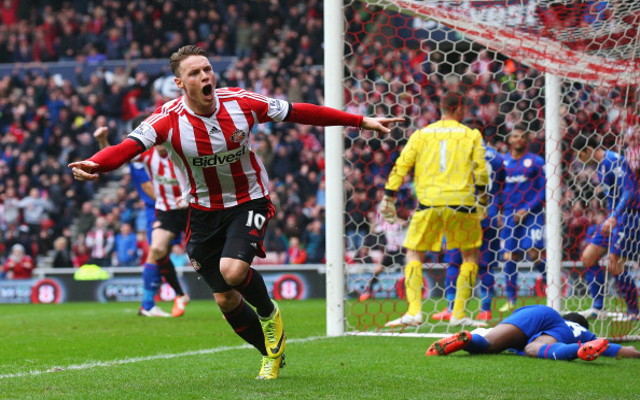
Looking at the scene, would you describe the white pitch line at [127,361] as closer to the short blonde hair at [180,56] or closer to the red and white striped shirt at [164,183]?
the short blonde hair at [180,56]

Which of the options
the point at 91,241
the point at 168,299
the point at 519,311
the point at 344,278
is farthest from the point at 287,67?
the point at 519,311

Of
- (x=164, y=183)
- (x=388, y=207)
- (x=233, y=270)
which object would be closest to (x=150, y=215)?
(x=164, y=183)

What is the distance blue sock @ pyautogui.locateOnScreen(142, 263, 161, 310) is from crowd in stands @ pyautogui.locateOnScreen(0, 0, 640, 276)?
2628 mm

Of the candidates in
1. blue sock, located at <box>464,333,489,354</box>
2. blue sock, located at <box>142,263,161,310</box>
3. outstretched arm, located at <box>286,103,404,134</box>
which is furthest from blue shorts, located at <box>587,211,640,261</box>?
blue sock, located at <box>142,263,161,310</box>

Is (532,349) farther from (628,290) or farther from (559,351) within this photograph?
(628,290)

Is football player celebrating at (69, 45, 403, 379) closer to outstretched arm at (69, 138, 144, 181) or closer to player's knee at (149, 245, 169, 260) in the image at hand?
outstretched arm at (69, 138, 144, 181)

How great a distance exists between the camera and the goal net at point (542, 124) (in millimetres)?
8109

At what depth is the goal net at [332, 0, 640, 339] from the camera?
26.6 feet

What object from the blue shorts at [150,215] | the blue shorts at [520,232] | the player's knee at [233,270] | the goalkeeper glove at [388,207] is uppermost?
the goalkeeper glove at [388,207]

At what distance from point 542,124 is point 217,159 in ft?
18.1

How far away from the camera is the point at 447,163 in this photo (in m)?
8.93

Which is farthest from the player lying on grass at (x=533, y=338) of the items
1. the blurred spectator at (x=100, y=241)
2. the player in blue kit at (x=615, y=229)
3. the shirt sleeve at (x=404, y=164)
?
the blurred spectator at (x=100, y=241)

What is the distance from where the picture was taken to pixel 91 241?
19656mm

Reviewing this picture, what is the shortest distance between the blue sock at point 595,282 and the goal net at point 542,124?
0.04 ft
